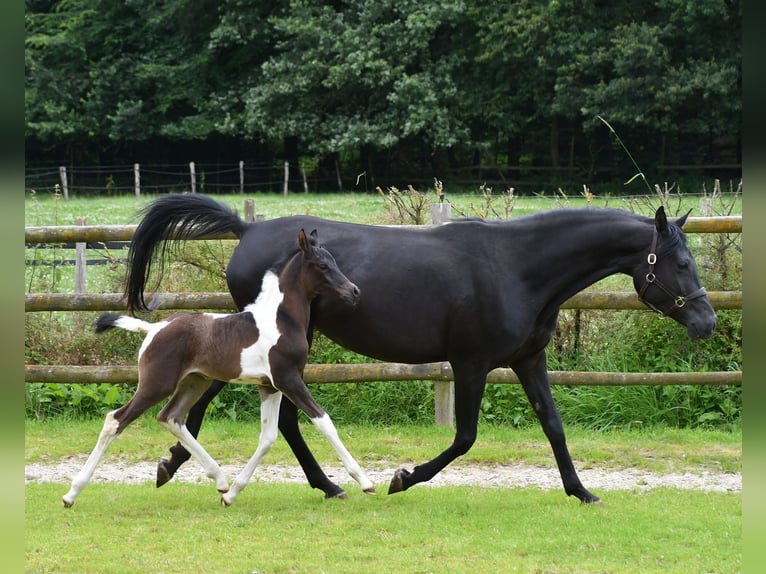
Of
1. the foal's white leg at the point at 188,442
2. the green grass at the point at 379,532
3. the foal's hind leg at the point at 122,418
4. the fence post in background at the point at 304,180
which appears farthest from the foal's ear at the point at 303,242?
the fence post in background at the point at 304,180

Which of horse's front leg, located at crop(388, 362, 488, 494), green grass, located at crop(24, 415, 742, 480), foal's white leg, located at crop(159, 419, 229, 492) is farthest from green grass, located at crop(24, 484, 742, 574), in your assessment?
green grass, located at crop(24, 415, 742, 480)

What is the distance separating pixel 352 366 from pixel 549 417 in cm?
230

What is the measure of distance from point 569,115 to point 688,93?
4558 mm

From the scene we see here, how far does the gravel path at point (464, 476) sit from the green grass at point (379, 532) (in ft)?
1.17

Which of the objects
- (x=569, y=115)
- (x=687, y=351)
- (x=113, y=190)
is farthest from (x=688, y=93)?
(x=687, y=351)

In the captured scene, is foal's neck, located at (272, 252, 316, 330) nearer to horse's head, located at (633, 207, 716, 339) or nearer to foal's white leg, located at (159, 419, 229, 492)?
foal's white leg, located at (159, 419, 229, 492)

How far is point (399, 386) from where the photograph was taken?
843cm

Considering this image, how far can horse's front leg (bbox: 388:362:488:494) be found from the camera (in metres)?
5.59

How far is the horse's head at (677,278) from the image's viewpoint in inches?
216

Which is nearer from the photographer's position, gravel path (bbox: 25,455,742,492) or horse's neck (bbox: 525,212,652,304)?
horse's neck (bbox: 525,212,652,304)

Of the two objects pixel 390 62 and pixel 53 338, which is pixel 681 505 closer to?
pixel 53 338

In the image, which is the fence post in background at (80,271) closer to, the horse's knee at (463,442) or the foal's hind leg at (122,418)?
the foal's hind leg at (122,418)

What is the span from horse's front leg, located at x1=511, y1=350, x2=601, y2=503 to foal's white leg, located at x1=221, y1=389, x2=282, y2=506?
5.07 ft
